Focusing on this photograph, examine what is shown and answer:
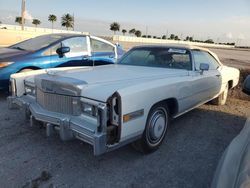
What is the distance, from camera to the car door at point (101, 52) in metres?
6.86

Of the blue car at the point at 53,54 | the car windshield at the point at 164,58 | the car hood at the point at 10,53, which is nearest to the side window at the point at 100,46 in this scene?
the blue car at the point at 53,54

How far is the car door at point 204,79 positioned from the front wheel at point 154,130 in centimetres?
100

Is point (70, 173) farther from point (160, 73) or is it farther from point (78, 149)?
point (160, 73)

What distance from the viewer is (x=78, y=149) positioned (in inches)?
142

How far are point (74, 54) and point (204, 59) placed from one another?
10.2 feet

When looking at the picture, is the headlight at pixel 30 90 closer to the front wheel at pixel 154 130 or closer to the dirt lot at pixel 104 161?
the dirt lot at pixel 104 161

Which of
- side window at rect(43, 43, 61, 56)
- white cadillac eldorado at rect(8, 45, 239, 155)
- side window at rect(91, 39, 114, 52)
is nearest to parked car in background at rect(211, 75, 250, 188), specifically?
white cadillac eldorado at rect(8, 45, 239, 155)

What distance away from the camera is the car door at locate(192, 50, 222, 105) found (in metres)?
4.48

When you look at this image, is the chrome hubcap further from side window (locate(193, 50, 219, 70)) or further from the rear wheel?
the rear wheel

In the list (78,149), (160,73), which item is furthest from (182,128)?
(78,149)

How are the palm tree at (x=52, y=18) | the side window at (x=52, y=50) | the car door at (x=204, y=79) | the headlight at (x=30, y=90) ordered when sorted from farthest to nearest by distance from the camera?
the palm tree at (x=52, y=18)
the side window at (x=52, y=50)
the car door at (x=204, y=79)
the headlight at (x=30, y=90)

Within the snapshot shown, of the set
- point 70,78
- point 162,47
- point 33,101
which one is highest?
point 162,47

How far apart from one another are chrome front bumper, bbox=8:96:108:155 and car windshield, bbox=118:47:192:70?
202 centimetres

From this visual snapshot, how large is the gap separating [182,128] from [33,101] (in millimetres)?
2554
